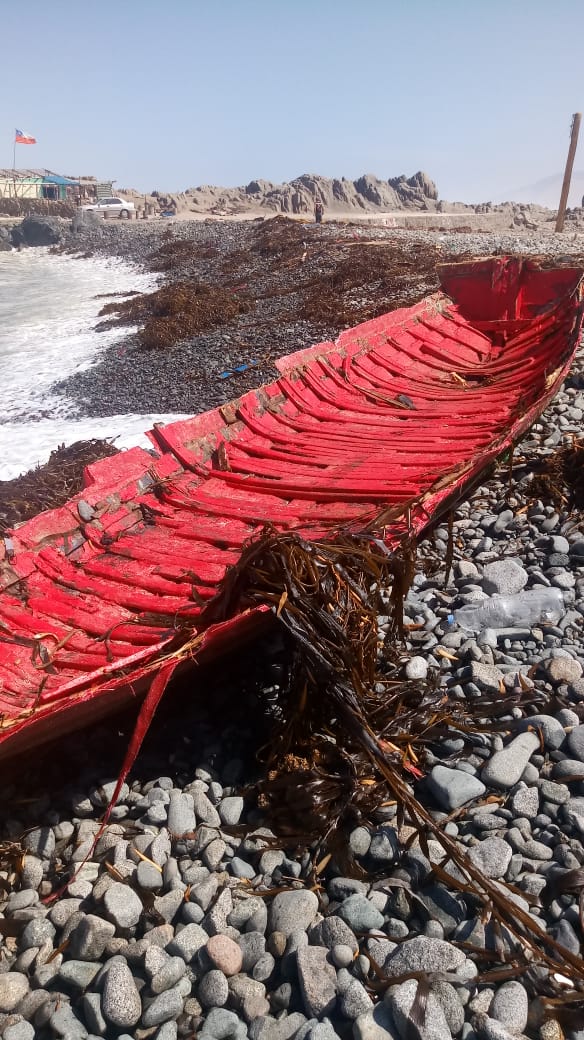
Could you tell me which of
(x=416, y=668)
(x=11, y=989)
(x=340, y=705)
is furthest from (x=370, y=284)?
(x=11, y=989)

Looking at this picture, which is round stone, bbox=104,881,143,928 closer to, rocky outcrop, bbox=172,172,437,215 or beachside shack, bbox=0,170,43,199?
rocky outcrop, bbox=172,172,437,215

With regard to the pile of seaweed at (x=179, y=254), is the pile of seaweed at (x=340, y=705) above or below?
below

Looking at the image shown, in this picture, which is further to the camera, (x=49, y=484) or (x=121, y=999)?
(x=49, y=484)

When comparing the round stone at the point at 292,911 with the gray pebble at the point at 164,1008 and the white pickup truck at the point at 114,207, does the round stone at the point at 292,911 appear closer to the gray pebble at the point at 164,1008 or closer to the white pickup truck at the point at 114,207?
the gray pebble at the point at 164,1008

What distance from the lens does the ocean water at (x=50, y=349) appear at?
888 cm

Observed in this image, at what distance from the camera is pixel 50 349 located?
14.7 meters

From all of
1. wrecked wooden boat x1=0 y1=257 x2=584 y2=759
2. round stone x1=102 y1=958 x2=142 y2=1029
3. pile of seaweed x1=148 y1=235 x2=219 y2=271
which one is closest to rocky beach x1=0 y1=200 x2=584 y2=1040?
round stone x1=102 y1=958 x2=142 y2=1029

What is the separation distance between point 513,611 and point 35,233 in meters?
38.1

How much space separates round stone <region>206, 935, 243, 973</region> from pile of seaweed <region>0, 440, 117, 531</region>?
378cm

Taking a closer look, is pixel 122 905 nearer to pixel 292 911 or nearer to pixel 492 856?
pixel 292 911

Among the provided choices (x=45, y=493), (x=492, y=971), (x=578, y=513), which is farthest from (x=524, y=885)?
(x=45, y=493)

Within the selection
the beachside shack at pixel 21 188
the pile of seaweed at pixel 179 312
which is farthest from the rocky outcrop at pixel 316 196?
the pile of seaweed at pixel 179 312

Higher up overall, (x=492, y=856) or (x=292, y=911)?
(x=492, y=856)


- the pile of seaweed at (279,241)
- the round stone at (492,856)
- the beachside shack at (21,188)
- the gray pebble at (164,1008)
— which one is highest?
Result: the beachside shack at (21,188)
